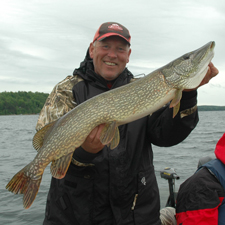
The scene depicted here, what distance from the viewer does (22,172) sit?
2.21 meters

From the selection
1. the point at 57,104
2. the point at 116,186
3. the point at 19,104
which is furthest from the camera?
the point at 19,104

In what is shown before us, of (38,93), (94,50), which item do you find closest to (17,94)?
(38,93)

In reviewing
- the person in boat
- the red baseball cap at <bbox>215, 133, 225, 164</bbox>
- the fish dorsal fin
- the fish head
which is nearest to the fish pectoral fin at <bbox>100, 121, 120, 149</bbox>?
the fish dorsal fin

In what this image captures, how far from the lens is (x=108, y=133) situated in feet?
7.24

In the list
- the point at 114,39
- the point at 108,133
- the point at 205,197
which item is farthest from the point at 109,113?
the point at 205,197

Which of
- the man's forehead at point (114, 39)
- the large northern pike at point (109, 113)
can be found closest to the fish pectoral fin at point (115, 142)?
the large northern pike at point (109, 113)

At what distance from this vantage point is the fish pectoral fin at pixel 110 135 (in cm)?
219

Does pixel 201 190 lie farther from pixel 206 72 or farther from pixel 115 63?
pixel 115 63

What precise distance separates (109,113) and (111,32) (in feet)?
2.80

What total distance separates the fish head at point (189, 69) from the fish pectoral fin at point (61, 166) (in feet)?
3.71

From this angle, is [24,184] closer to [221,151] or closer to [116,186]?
[116,186]

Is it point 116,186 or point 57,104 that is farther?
point 57,104

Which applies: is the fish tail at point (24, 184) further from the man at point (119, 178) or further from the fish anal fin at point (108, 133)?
the fish anal fin at point (108, 133)

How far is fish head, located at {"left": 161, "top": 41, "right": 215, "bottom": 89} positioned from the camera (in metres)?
2.29
